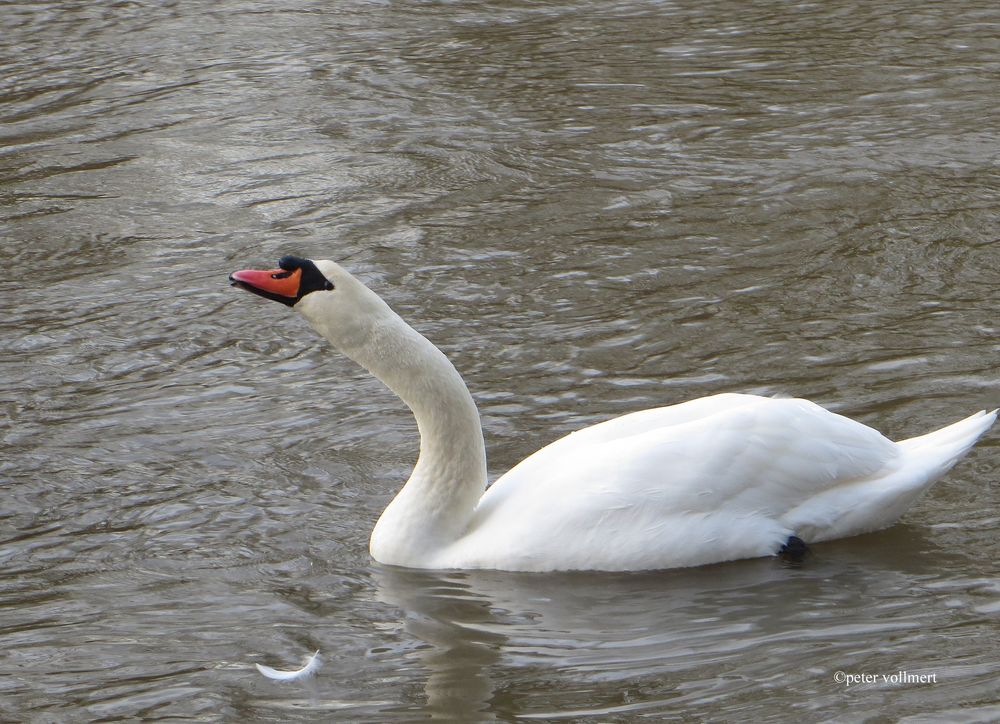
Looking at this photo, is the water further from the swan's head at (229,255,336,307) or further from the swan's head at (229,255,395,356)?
the swan's head at (229,255,336,307)

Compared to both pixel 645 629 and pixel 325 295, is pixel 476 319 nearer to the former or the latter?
pixel 325 295

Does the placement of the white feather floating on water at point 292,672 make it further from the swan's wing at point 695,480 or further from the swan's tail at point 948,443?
the swan's tail at point 948,443

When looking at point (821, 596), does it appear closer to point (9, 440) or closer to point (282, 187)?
point (9, 440)

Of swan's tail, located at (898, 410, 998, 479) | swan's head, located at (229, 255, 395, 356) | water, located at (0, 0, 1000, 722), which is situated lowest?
water, located at (0, 0, 1000, 722)

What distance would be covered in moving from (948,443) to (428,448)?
2021mm

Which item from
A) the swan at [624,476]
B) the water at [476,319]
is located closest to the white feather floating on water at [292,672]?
the water at [476,319]

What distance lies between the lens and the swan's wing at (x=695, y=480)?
5938 millimetres

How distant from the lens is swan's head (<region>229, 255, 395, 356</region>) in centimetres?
585

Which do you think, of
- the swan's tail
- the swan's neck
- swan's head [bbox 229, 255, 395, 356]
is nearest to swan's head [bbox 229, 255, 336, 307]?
swan's head [bbox 229, 255, 395, 356]

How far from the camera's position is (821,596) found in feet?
18.6

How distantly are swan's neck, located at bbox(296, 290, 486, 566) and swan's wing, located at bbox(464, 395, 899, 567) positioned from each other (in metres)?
0.20

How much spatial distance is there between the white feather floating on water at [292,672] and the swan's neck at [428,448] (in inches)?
36.5

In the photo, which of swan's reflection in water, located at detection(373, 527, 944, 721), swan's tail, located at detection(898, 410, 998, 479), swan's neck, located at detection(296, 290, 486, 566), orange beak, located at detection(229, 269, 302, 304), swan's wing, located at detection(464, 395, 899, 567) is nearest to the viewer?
swan's reflection in water, located at detection(373, 527, 944, 721)

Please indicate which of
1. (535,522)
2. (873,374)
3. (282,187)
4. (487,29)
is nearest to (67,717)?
(535,522)
